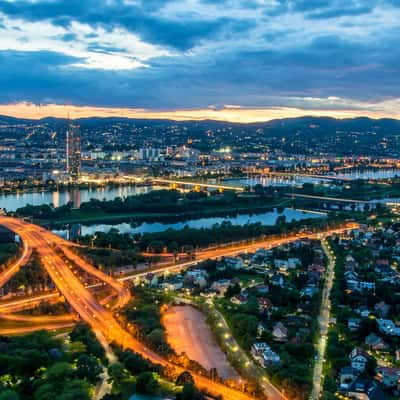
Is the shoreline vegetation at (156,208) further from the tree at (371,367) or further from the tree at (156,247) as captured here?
the tree at (371,367)

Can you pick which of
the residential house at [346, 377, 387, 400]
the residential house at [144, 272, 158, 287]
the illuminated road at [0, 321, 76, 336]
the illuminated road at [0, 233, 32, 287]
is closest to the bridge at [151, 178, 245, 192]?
the illuminated road at [0, 233, 32, 287]

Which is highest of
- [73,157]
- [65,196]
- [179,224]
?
[73,157]

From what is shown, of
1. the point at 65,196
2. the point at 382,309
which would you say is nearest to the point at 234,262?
the point at 382,309

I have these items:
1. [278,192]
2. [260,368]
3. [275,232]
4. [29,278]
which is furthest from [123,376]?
[278,192]

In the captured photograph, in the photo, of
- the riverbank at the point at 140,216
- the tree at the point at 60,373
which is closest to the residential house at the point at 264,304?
the tree at the point at 60,373

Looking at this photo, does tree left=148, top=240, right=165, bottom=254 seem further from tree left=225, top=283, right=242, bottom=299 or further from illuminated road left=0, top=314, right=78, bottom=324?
illuminated road left=0, top=314, right=78, bottom=324

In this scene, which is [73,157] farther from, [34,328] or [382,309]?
[382,309]
